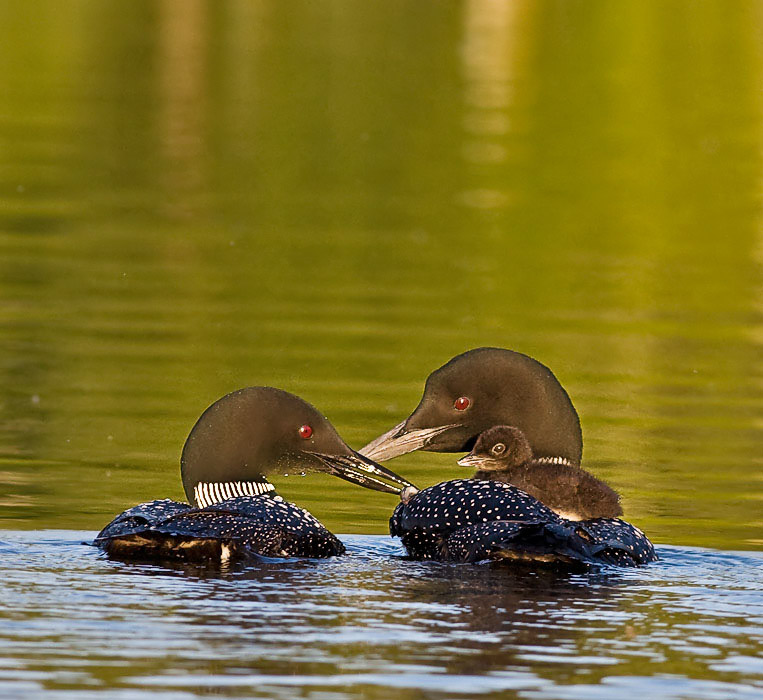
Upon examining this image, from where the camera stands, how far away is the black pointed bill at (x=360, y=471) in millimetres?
7863

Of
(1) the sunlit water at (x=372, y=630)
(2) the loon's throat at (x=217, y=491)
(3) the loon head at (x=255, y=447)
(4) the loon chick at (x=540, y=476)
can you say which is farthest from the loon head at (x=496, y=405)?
(1) the sunlit water at (x=372, y=630)

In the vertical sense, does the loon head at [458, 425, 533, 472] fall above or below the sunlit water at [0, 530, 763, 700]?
above

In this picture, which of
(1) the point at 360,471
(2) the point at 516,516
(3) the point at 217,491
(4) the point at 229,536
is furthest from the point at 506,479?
(4) the point at 229,536

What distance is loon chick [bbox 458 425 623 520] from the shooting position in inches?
290

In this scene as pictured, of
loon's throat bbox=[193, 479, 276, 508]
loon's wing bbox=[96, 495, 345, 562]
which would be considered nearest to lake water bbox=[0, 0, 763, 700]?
loon's wing bbox=[96, 495, 345, 562]

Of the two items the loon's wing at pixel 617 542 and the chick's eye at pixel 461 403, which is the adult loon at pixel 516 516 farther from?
the chick's eye at pixel 461 403

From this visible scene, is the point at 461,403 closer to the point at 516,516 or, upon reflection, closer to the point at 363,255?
the point at 516,516

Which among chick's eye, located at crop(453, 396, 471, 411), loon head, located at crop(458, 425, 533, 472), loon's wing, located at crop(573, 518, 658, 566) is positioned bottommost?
loon's wing, located at crop(573, 518, 658, 566)

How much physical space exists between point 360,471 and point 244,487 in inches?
21.0

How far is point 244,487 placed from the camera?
7641 mm

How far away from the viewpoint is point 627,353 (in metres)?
12.3

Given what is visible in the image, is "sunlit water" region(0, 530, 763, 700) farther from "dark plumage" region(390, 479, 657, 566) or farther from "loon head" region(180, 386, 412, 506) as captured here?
"loon head" region(180, 386, 412, 506)

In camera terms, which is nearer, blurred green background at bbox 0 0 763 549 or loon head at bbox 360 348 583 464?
loon head at bbox 360 348 583 464

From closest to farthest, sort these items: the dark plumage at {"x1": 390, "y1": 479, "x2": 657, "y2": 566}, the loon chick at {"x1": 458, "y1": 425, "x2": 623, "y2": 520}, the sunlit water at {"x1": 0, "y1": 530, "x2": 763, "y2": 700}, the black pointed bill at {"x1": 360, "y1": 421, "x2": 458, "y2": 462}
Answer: the sunlit water at {"x1": 0, "y1": 530, "x2": 763, "y2": 700} → the dark plumage at {"x1": 390, "y1": 479, "x2": 657, "y2": 566} → the loon chick at {"x1": 458, "y1": 425, "x2": 623, "y2": 520} → the black pointed bill at {"x1": 360, "y1": 421, "x2": 458, "y2": 462}
